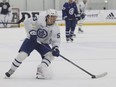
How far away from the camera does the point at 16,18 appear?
18.8 m

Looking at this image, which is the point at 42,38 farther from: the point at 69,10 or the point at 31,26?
the point at 69,10

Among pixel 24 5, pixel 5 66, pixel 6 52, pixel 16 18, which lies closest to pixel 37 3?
pixel 24 5

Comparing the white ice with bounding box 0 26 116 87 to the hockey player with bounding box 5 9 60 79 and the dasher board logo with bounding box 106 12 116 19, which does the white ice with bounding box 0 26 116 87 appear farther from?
the dasher board logo with bounding box 106 12 116 19

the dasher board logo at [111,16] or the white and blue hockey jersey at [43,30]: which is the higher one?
the white and blue hockey jersey at [43,30]

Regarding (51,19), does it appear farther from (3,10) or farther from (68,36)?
(3,10)

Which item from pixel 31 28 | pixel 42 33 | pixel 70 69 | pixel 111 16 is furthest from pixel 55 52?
pixel 111 16

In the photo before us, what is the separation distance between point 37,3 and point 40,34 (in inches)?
824

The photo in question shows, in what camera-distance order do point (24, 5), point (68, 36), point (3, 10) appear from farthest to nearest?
point (24, 5) < point (3, 10) < point (68, 36)

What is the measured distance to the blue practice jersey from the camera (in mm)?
11133

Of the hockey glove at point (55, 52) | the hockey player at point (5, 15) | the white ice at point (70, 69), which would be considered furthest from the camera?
the hockey player at point (5, 15)

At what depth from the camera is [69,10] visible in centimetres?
1117

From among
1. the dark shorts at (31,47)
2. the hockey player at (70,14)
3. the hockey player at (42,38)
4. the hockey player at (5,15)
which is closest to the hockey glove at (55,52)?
the hockey player at (42,38)

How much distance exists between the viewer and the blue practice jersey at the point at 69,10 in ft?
36.5

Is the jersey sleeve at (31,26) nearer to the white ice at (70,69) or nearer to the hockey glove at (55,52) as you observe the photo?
the hockey glove at (55,52)
